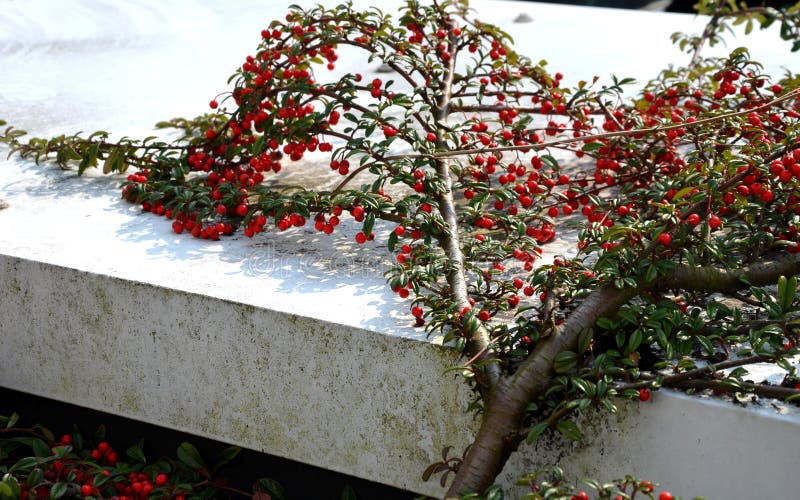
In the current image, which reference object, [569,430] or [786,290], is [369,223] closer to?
[569,430]

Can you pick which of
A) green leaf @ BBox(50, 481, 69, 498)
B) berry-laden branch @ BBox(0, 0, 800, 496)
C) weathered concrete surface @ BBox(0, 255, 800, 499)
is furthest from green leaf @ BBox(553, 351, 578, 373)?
green leaf @ BBox(50, 481, 69, 498)

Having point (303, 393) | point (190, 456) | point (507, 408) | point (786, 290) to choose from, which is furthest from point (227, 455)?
point (786, 290)

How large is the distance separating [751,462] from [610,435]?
0.75 ft

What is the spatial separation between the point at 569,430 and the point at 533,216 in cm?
59

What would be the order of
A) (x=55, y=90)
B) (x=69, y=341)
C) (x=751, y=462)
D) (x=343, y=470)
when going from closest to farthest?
1. (x=751, y=462)
2. (x=343, y=470)
3. (x=69, y=341)
4. (x=55, y=90)

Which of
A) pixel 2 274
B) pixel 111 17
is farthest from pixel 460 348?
pixel 111 17

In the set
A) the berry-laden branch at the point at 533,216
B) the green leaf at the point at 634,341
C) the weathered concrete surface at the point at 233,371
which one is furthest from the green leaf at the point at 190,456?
the green leaf at the point at 634,341

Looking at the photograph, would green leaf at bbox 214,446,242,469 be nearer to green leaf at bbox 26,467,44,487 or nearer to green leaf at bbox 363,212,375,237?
green leaf at bbox 26,467,44,487

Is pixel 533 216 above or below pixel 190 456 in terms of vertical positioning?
above

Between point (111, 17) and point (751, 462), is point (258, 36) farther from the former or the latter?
point (751, 462)

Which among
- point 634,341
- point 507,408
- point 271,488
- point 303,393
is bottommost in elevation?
point 271,488

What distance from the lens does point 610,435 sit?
1576 millimetres

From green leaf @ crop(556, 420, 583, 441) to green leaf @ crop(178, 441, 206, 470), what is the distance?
0.92 m

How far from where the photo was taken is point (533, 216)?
1.97 metres
